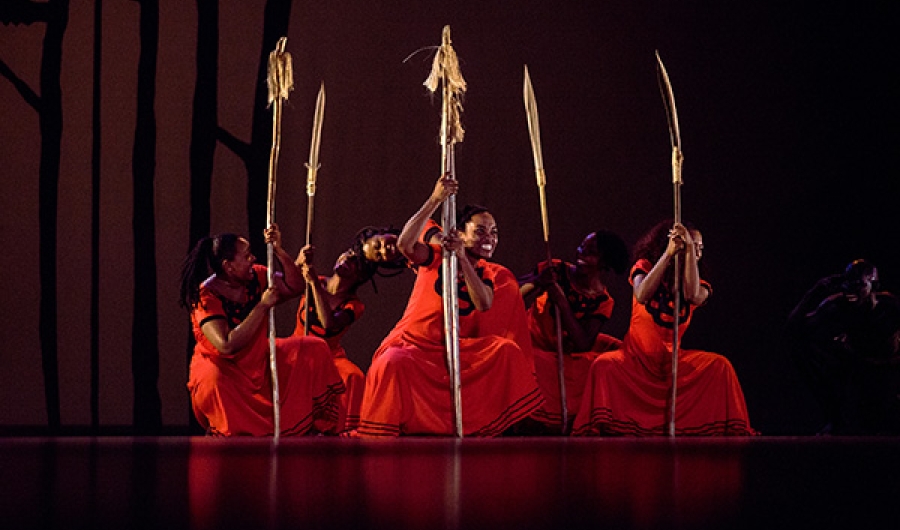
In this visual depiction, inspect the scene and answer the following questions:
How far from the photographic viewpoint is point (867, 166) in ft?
17.6

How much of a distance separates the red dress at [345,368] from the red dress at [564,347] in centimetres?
74

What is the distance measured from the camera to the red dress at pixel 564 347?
13.5 ft

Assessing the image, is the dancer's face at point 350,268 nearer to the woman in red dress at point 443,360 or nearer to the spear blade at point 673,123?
the woman in red dress at point 443,360

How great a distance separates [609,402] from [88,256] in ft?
8.72

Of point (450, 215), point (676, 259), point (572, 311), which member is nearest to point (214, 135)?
point (450, 215)

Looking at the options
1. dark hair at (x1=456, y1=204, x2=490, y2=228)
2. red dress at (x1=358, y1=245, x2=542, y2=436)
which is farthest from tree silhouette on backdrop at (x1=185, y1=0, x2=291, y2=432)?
red dress at (x1=358, y1=245, x2=542, y2=436)

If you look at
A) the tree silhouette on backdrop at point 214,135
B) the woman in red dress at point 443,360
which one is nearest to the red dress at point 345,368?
the woman in red dress at point 443,360

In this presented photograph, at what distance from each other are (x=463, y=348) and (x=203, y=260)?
3.39 feet

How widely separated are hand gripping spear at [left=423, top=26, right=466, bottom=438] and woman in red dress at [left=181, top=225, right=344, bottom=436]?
60cm

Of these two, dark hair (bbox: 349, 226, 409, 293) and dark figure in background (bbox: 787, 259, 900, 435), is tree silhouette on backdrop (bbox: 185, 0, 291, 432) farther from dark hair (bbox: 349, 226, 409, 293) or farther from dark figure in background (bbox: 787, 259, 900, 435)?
dark figure in background (bbox: 787, 259, 900, 435)

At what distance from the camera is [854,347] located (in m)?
4.50

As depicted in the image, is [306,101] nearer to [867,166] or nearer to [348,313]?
[348,313]

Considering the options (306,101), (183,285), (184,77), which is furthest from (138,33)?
(183,285)

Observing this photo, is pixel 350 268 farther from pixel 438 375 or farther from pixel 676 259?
pixel 676 259
